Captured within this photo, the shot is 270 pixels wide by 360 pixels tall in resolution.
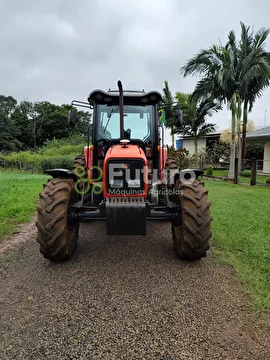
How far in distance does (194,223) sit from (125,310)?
134 centimetres

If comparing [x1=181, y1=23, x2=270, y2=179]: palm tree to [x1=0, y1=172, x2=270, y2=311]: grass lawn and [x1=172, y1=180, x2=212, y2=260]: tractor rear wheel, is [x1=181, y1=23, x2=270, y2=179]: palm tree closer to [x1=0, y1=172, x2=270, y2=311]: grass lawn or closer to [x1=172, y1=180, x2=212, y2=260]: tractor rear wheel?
[x1=0, y1=172, x2=270, y2=311]: grass lawn

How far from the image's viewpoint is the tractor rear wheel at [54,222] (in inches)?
131

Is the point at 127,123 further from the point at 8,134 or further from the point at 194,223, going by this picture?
the point at 8,134

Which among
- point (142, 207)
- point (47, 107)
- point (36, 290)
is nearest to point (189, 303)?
point (142, 207)

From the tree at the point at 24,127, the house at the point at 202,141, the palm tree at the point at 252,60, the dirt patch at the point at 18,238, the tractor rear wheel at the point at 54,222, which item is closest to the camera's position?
the tractor rear wheel at the point at 54,222

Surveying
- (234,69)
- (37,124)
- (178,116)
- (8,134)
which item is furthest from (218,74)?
(37,124)

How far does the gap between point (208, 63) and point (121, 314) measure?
14085 millimetres

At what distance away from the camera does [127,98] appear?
4.46 metres

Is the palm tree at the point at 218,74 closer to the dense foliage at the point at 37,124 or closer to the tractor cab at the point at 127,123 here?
the tractor cab at the point at 127,123

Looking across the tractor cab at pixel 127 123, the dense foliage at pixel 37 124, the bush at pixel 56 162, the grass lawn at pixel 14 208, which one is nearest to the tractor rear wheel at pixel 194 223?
the tractor cab at pixel 127 123

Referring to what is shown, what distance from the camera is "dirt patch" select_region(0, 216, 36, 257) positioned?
4.39m

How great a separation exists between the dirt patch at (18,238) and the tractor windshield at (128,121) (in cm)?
227

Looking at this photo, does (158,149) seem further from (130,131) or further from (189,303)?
(189,303)

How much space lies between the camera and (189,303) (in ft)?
8.85
